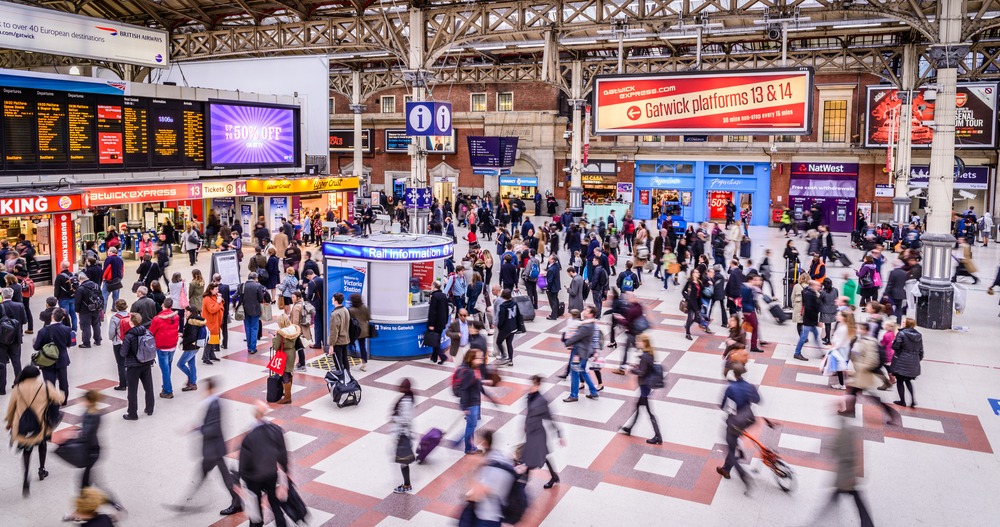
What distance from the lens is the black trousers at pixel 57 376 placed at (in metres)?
10.6

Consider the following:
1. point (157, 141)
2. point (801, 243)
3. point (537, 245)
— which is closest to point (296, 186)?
point (157, 141)

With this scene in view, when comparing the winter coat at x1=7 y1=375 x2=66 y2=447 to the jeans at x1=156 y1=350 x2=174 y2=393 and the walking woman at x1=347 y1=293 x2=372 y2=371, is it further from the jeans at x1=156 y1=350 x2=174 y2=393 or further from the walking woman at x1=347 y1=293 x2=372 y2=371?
the walking woman at x1=347 y1=293 x2=372 y2=371

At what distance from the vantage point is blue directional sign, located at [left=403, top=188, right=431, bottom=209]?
22859 mm

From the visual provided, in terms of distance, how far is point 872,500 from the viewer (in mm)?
8656

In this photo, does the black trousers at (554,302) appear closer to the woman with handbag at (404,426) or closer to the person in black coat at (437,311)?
the person in black coat at (437,311)

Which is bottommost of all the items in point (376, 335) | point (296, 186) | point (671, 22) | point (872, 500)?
point (872, 500)

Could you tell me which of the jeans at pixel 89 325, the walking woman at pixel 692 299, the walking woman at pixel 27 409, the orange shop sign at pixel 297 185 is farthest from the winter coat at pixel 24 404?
the orange shop sign at pixel 297 185

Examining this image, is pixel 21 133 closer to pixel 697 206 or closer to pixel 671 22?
pixel 671 22

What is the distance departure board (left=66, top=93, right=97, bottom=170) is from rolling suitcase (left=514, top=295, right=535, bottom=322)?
1485cm

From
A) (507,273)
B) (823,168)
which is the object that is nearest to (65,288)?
(507,273)

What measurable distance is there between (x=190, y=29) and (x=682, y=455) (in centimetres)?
3171

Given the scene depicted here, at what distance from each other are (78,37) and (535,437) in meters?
20.5

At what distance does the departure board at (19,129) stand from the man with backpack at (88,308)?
916 cm

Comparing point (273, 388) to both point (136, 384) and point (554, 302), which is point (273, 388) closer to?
point (136, 384)
